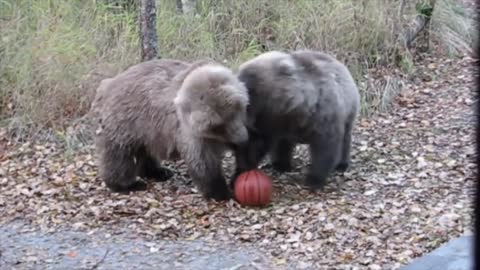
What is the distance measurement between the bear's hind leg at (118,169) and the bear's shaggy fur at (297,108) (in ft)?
2.04

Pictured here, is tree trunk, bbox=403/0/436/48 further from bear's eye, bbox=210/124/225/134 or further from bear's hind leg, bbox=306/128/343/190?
bear's eye, bbox=210/124/225/134

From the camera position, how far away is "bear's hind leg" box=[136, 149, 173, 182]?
493cm

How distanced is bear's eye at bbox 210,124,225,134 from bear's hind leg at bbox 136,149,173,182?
2.45 ft

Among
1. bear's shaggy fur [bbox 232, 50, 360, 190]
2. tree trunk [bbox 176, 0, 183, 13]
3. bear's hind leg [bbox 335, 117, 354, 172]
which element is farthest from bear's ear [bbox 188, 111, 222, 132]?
tree trunk [bbox 176, 0, 183, 13]

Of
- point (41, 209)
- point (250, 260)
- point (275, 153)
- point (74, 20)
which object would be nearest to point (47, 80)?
point (74, 20)

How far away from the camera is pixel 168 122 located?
15.0 feet

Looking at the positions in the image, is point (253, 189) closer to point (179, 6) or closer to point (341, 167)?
point (341, 167)

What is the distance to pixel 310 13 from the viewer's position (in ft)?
22.3

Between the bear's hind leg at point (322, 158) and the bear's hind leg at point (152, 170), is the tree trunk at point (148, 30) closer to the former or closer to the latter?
the bear's hind leg at point (152, 170)

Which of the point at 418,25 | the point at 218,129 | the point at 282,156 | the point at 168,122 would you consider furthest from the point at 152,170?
the point at 418,25

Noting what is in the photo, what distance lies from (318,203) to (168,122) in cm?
89

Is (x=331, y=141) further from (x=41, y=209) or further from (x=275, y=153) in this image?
(x=41, y=209)

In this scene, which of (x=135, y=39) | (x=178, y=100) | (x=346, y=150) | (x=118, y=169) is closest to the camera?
(x=178, y=100)

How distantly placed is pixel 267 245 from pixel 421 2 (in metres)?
3.71
